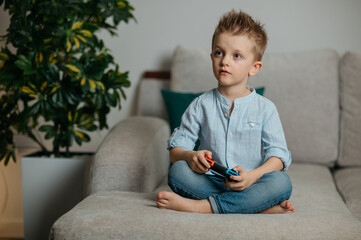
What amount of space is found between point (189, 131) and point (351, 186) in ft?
2.26

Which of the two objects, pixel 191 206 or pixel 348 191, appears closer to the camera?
pixel 191 206

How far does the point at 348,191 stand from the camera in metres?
1.50

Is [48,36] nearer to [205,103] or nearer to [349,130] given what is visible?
[205,103]

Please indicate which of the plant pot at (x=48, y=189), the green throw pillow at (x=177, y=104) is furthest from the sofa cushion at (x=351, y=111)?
the plant pot at (x=48, y=189)

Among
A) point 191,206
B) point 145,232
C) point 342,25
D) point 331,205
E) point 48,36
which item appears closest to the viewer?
point 145,232

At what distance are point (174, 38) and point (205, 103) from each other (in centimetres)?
106

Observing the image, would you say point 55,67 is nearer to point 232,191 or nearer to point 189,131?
point 189,131

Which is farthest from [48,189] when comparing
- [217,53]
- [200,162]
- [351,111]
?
[351,111]

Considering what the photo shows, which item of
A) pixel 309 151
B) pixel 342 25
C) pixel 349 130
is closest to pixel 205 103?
pixel 309 151

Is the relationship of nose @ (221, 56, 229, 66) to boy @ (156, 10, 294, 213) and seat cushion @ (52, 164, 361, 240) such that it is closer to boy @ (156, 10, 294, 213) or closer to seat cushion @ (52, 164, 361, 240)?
boy @ (156, 10, 294, 213)

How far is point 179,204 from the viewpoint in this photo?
3.76 ft

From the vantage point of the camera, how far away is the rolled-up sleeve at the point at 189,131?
1.31 metres

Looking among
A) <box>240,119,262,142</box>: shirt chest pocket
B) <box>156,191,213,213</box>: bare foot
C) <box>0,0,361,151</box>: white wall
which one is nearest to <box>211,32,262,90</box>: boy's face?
<box>240,119,262,142</box>: shirt chest pocket

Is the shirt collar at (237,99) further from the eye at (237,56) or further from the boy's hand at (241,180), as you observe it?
the boy's hand at (241,180)
